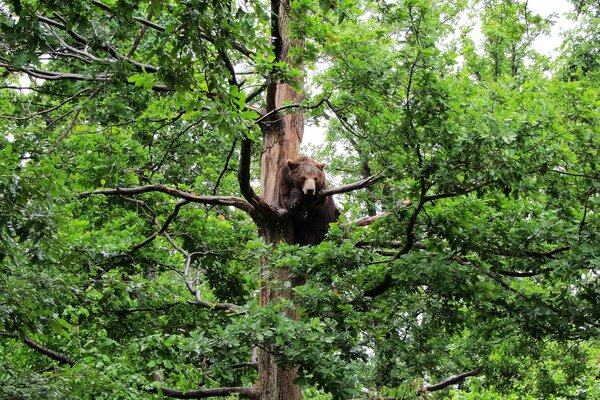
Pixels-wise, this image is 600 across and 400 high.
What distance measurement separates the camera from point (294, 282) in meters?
7.89

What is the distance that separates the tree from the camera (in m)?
4.80

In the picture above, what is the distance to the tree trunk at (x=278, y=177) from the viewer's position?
24.0 ft

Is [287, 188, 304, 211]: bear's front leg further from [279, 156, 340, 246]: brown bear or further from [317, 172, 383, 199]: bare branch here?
[317, 172, 383, 199]: bare branch

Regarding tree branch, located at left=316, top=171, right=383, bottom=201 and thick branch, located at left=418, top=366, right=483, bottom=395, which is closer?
tree branch, located at left=316, top=171, right=383, bottom=201

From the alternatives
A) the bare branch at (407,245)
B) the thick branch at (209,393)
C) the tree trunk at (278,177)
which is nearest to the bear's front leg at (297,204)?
the tree trunk at (278,177)

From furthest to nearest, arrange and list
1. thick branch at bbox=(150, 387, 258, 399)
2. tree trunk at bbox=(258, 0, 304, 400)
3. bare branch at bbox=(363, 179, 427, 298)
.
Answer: tree trunk at bbox=(258, 0, 304, 400)
thick branch at bbox=(150, 387, 258, 399)
bare branch at bbox=(363, 179, 427, 298)

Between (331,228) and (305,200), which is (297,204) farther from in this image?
(331,228)

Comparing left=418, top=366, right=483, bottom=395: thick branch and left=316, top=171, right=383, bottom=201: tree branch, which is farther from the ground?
left=316, top=171, right=383, bottom=201: tree branch

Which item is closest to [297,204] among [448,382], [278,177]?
[278,177]

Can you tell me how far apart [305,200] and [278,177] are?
442 mm

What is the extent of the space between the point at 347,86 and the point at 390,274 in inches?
71.8

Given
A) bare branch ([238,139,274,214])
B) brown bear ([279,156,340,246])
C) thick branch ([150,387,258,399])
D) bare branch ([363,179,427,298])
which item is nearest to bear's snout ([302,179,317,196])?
brown bear ([279,156,340,246])

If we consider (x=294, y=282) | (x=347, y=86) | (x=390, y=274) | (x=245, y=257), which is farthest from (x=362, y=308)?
(x=245, y=257)

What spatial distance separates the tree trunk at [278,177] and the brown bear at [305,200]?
0.12m
